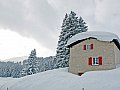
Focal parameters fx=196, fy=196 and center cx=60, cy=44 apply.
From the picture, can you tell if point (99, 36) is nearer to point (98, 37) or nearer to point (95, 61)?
point (98, 37)

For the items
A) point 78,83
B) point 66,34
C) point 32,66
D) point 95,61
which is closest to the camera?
point 78,83

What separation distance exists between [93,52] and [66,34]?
13.1 metres

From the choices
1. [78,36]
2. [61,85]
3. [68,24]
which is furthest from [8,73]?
[61,85]

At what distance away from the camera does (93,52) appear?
93.5 ft

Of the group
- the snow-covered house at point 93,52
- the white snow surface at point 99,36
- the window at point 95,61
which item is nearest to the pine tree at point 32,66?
the snow-covered house at point 93,52

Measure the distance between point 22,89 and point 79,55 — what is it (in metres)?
10.6

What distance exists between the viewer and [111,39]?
2772cm

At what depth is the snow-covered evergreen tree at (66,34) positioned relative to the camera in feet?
127

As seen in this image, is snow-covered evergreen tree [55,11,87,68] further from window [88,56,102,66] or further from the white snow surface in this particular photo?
window [88,56,102,66]

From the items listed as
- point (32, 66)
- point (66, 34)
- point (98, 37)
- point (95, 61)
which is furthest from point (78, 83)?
point (32, 66)

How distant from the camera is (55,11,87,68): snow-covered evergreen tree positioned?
38844 millimetres

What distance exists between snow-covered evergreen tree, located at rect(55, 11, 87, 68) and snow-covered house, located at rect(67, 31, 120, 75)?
887 centimetres

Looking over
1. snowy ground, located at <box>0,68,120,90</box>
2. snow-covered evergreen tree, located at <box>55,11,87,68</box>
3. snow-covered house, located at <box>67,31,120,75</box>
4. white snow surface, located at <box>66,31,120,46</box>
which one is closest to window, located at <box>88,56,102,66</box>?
snow-covered house, located at <box>67,31,120,75</box>

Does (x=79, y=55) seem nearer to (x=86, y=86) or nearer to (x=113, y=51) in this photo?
(x=113, y=51)
